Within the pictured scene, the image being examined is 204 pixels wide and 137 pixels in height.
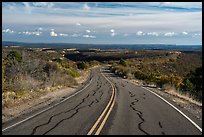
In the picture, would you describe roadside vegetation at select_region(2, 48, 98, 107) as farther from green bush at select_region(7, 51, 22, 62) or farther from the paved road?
the paved road

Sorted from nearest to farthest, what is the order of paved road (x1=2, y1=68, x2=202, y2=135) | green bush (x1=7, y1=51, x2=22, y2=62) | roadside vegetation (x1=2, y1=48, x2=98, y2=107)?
paved road (x1=2, y1=68, x2=202, y2=135) < roadside vegetation (x1=2, y1=48, x2=98, y2=107) < green bush (x1=7, y1=51, x2=22, y2=62)

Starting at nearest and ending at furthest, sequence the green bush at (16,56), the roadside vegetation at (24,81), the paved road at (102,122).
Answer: the paved road at (102,122), the roadside vegetation at (24,81), the green bush at (16,56)

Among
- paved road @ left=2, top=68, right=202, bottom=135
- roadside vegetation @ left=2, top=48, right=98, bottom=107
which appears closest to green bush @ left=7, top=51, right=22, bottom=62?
roadside vegetation @ left=2, top=48, right=98, bottom=107

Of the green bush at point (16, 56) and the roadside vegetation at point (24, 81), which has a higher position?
the green bush at point (16, 56)

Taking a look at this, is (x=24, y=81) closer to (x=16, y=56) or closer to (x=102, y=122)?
(x=16, y=56)

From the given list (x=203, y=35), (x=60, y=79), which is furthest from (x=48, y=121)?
(x=60, y=79)

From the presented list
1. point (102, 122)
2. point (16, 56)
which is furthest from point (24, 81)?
point (102, 122)

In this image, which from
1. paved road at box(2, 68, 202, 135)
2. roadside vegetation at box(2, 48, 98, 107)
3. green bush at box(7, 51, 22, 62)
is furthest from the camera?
green bush at box(7, 51, 22, 62)

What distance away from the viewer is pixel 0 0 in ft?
37.8

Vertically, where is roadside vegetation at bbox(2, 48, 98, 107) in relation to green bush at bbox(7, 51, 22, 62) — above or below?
below

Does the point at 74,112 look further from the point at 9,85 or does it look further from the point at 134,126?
the point at 9,85

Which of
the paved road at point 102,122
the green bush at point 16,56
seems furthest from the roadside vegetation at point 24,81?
the paved road at point 102,122

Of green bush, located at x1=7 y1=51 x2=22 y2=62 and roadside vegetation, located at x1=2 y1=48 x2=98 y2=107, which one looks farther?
green bush, located at x1=7 y1=51 x2=22 y2=62

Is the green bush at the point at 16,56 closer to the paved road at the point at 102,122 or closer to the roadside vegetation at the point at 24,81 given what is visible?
the roadside vegetation at the point at 24,81
